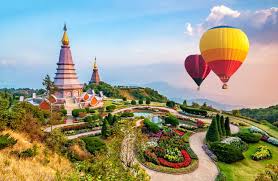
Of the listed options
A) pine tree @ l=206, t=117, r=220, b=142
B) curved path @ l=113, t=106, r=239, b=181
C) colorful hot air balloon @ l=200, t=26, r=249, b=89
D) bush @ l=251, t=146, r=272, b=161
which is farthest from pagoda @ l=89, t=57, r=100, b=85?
bush @ l=251, t=146, r=272, b=161

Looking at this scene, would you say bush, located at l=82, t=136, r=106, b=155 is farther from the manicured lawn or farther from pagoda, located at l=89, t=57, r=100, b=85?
pagoda, located at l=89, t=57, r=100, b=85

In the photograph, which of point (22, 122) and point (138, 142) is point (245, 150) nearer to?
point (138, 142)

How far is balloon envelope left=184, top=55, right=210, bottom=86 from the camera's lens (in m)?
39.5

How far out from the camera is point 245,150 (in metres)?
26.0

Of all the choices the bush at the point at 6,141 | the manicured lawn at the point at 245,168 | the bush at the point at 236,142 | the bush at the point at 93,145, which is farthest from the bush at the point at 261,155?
the bush at the point at 6,141

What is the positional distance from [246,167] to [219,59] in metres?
14.7

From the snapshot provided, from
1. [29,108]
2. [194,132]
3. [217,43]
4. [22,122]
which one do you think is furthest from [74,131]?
[217,43]

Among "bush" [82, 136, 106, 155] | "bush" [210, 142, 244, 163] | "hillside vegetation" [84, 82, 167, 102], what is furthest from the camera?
"hillside vegetation" [84, 82, 167, 102]

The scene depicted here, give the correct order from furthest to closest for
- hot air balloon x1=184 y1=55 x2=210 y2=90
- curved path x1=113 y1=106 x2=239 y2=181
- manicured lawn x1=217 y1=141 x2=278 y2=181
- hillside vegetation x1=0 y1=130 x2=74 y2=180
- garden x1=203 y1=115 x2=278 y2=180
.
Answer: hot air balloon x1=184 y1=55 x2=210 y2=90
garden x1=203 y1=115 x2=278 y2=180
manicured lawn x1=217 y1=141 x2=278 y2=181
curved path x1=113 y1=106 x2=239 y2=181
hillside vegetation x1=0 y1=130 x2=74 y2=180

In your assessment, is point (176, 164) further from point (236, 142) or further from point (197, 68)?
point (197, 68)

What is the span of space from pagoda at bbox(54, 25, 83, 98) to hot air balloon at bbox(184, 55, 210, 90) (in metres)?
23.0

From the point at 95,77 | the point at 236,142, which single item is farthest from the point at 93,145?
the point at 95,77

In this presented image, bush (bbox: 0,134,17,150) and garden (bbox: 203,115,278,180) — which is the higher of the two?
bush (bbox: 0,134,17,150)

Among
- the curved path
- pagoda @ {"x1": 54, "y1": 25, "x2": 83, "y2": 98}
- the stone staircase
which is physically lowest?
the curved path
